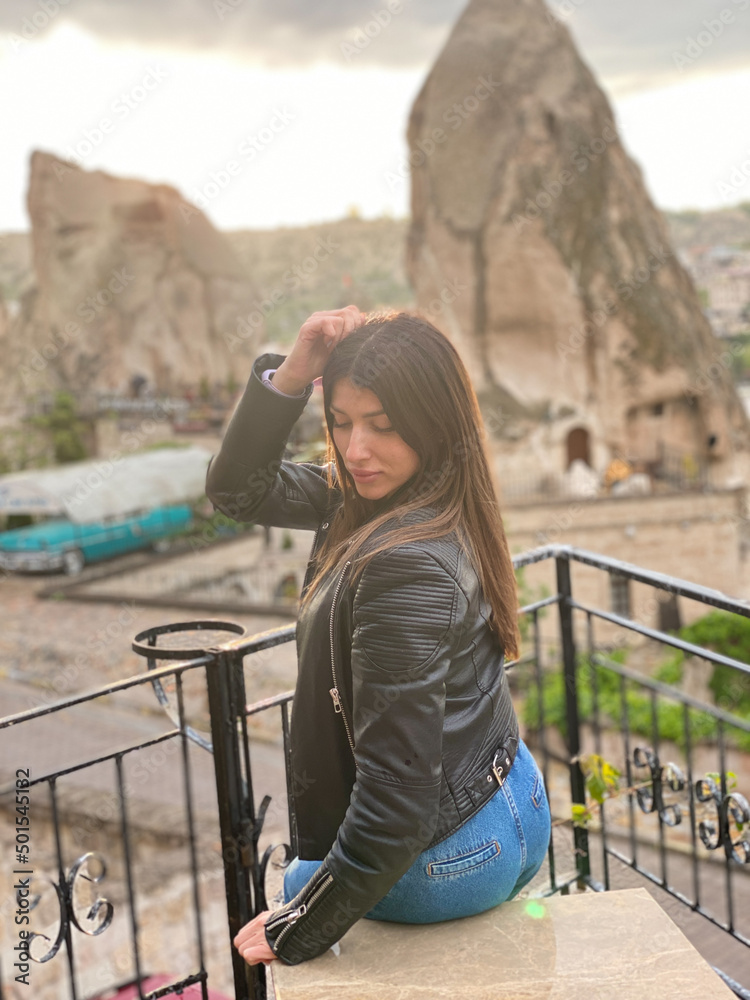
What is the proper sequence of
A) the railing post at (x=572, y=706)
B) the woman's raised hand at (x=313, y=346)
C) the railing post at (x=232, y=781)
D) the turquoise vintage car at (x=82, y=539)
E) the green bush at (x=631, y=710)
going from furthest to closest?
the turquoise vintage car at (x=82, y=539)
the green bush at (x=631, y=710)
the railing post at (x=572, y=706)
the railing post at (x=232, y=781)
the woman's raised hand at (x=313, y=346)

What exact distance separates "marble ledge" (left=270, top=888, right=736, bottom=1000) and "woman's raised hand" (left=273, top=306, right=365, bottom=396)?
4.16 feet

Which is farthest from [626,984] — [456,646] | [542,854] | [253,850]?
[253,850]

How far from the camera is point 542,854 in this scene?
2.06 m

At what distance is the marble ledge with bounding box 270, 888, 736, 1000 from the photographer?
5.97 feet

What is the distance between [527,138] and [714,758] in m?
21.1

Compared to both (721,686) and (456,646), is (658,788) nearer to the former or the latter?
(456,646)

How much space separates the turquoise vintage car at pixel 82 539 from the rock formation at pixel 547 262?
10388 mm

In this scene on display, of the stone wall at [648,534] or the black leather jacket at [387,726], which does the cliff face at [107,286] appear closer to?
the stone wall at [648,534]

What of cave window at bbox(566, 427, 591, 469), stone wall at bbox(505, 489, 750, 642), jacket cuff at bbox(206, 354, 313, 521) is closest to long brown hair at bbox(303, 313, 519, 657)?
jacket cuff at bbox(206, 354, 313, 521)

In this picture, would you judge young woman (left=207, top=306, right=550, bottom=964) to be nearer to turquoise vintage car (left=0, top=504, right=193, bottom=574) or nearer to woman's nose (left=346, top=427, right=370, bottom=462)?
woman's nose (left=346, top=427, right=370, bottom=462)

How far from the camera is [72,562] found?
22531mm

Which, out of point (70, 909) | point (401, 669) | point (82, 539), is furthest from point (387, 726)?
point (82, 539)

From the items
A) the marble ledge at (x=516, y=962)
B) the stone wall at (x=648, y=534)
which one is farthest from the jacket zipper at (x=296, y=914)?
the stone wall at (x=648, y=534)

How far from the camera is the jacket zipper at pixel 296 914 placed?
174 centimetres
